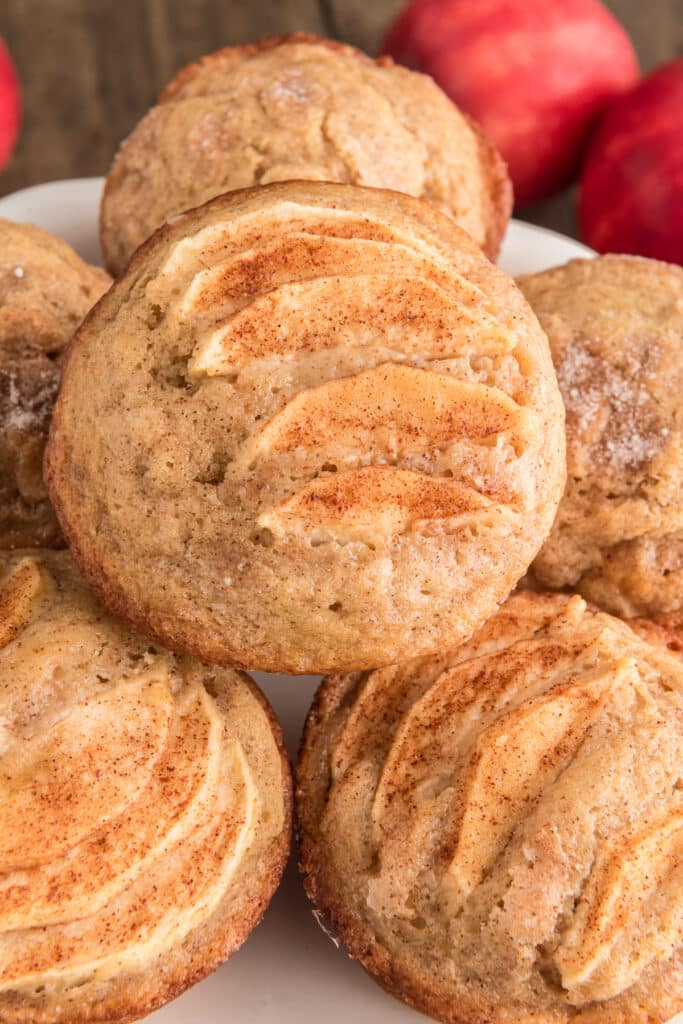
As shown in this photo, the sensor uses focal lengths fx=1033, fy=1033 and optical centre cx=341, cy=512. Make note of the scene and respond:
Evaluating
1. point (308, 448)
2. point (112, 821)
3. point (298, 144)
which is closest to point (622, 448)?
point (308, 448)

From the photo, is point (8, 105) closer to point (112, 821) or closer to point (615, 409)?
point (615, 409)

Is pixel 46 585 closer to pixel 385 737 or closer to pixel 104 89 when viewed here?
pixel 385 737

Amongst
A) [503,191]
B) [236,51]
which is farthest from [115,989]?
[236,51]

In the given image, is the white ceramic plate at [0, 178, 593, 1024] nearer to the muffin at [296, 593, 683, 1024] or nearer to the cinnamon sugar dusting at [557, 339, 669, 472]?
the muffin at [296, 593, 683, 1024]

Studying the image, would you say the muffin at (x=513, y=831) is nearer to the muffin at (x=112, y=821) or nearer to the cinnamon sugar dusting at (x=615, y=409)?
the muffin at (x=112, y=821)

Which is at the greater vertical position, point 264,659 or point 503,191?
point 503,191

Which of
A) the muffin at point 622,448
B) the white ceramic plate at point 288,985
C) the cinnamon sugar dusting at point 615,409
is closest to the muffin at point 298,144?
the muffin at point 622,448
